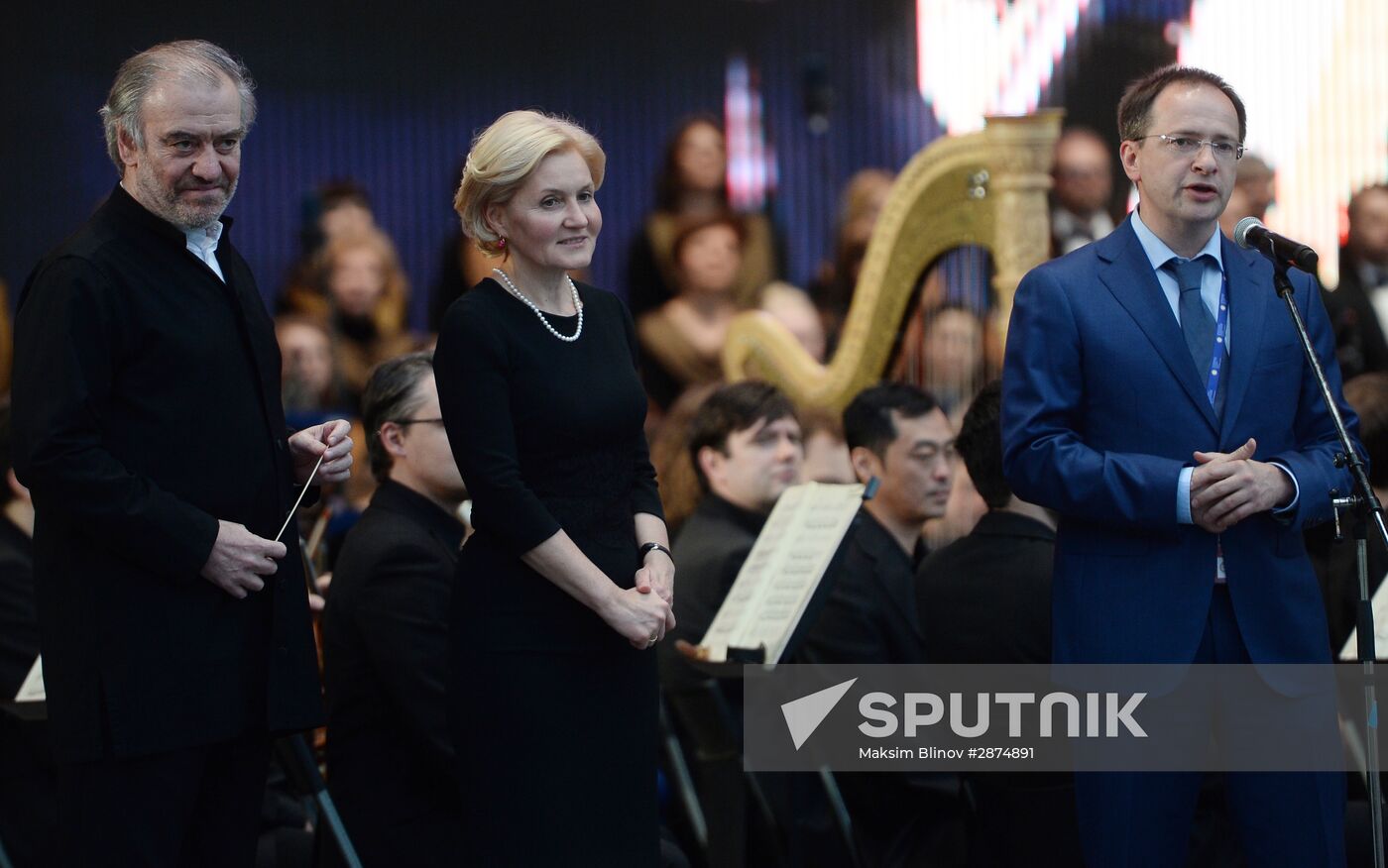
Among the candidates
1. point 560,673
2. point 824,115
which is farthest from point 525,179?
point 824,115

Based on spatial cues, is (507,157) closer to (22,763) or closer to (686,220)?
(22,763)

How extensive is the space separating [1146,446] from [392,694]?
1370mm

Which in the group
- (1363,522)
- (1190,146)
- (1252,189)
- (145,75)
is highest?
(145,75)

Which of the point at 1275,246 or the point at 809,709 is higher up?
the point at 1275,246

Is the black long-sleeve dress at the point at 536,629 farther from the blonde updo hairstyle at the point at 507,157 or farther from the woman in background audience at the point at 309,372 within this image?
the woman in background audience at the point at 309,372

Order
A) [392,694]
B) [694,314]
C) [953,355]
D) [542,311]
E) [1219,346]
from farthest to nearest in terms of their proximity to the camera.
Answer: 1. [694,314]
2. [953,355]
3. [392,694]
4. [1219,346]
5. [542,311]

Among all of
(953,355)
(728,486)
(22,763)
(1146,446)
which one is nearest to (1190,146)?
(1146,446)

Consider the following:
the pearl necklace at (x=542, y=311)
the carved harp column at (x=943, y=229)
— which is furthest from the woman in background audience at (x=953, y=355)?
the pearl necklace at (x=542, y=311)

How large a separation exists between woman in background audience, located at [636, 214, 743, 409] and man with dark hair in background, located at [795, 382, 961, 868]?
400 cm

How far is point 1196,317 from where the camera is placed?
290 cm

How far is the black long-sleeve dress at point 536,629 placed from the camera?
103 inches

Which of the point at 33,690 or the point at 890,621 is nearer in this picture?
the point at 33,690

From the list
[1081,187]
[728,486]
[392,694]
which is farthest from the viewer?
[1081,187]

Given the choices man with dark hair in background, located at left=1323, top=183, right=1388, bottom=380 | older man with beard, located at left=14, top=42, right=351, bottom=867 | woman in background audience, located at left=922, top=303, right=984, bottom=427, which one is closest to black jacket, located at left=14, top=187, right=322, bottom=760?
older man with beard, located at left=14, top=42, right=351, bottom=867
